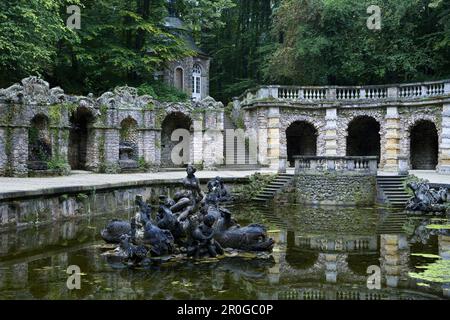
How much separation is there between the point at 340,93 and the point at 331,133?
2.73 m

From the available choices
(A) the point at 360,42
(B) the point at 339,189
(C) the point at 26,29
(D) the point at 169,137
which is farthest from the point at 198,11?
(B) the point at 339,189

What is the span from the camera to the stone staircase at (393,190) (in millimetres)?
21328

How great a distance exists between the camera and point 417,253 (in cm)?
1239

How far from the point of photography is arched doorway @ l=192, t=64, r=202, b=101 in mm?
44875

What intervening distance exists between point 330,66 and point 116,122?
15.0m

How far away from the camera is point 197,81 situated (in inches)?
1781

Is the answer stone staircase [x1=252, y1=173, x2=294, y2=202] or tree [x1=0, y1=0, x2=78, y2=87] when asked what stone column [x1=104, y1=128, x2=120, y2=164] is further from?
stone staircase [x1=252, y1=173, x2=294, y2=202]

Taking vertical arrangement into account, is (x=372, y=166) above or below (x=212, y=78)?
below

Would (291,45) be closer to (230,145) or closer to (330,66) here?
(330,66)

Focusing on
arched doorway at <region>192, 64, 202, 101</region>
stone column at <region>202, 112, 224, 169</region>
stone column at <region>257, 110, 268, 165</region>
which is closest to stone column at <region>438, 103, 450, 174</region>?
stone column at <region>257, 110, 268, 165</region>

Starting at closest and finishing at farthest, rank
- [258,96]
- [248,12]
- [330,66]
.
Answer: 1. [258,96]
2. [330,66]
3. [248,12]

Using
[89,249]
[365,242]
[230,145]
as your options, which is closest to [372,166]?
[365,242]

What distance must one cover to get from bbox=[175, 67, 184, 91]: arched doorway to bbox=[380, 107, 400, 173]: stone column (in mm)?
18839

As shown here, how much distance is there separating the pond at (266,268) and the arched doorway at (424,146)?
18135 millimetres
